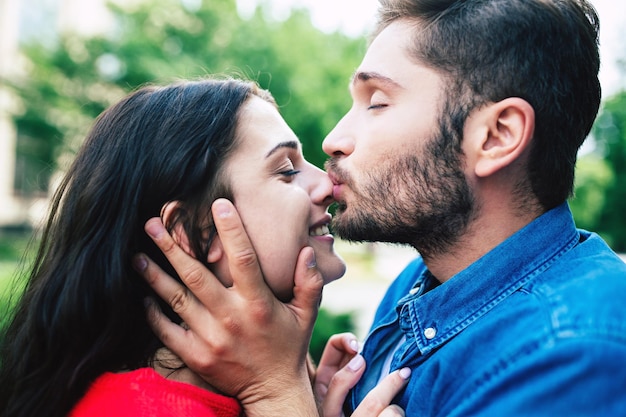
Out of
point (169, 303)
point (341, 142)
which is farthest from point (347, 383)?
Answer: point (341, 142)

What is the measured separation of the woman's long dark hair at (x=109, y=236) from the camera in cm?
198

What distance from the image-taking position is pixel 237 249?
6.75ft

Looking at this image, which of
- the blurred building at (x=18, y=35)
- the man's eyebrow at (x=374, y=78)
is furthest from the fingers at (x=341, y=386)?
the blurred building at (x=18, y=35)

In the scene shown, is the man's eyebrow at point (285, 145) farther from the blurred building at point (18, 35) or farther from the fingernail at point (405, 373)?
the blurred building at point (18, 35)

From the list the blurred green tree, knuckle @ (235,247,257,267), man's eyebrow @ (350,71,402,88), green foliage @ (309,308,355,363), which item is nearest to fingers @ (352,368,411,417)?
knuckle @ (235,247,257,267)

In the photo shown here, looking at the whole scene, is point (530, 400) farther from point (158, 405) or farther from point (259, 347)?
point (158, 405)

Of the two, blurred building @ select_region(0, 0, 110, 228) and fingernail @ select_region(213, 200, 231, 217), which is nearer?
fingernail @ select_region(213, 200, 231, 217)

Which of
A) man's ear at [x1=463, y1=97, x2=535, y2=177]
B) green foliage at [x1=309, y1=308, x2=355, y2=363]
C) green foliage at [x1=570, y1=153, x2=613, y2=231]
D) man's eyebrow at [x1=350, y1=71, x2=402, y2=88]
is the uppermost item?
man's eyebrow at [x1=350, y1=71, x2=402, y2=88]

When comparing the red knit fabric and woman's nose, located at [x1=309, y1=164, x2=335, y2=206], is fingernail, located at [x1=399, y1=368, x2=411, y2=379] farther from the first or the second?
woman's nose, located at [x1=309, y1=164, x2=335, y2=206]

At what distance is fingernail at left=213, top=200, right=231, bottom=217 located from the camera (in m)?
2.07

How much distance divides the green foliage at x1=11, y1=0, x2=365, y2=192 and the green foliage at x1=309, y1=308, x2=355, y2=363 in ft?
29.9

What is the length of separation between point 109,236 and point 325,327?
13.2 feet

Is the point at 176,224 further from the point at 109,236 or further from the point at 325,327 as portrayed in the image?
the point at 325,327

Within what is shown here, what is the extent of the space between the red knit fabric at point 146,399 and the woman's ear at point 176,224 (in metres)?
0.46
